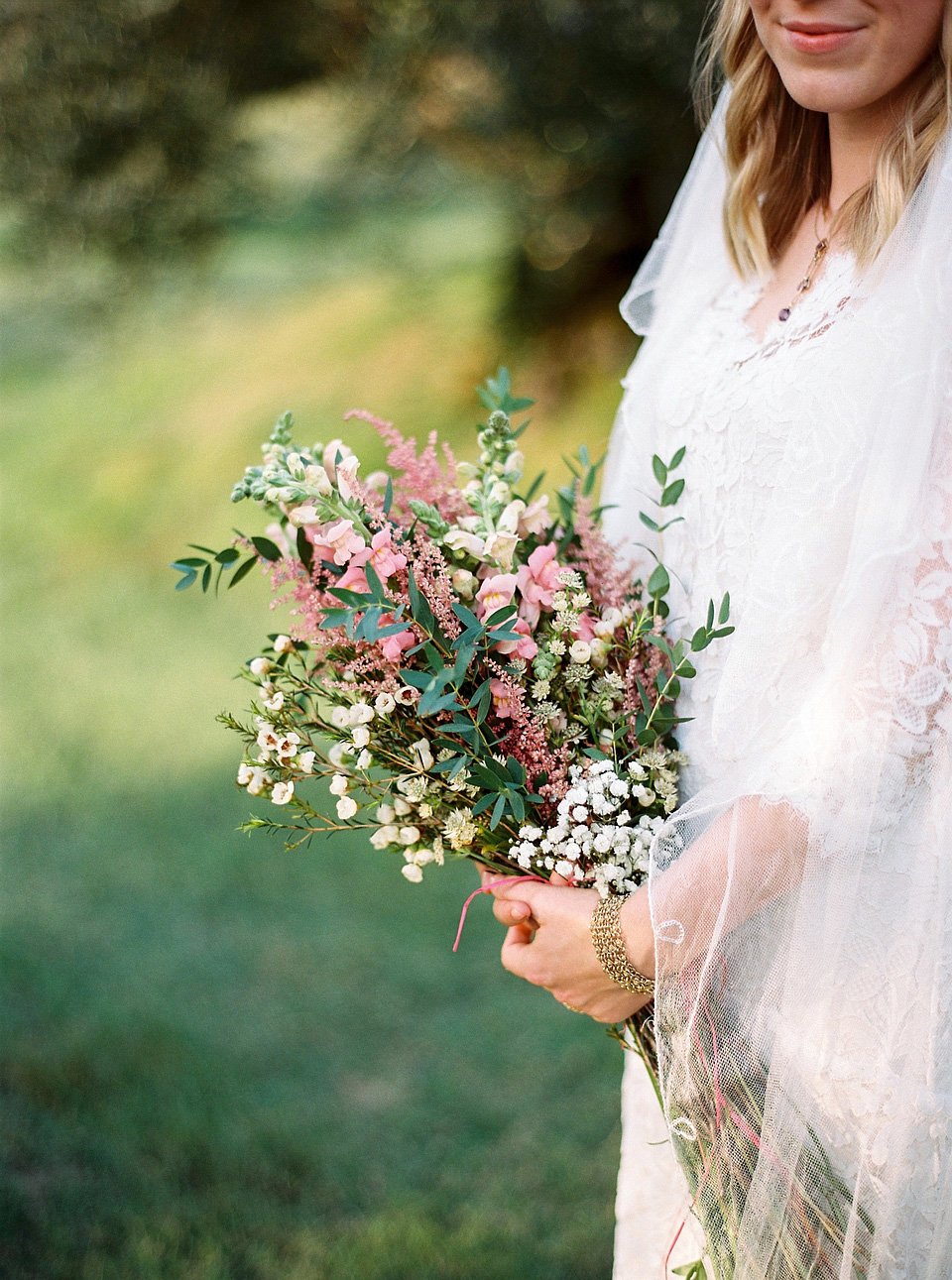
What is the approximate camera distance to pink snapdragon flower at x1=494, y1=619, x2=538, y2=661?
1319 mm

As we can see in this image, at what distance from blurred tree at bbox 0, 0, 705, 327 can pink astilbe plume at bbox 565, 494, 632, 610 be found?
305cm

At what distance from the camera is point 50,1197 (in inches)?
107

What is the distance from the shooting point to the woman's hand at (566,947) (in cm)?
130

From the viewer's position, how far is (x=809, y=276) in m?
1.43

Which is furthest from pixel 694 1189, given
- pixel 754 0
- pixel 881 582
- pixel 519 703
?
pixel 754 0

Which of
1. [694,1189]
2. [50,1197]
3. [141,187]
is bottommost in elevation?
[50,1197]

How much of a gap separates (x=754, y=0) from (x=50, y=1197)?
299 cm

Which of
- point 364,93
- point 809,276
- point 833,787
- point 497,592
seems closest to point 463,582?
point 497,592

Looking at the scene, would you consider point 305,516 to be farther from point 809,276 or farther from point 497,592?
point 809,276

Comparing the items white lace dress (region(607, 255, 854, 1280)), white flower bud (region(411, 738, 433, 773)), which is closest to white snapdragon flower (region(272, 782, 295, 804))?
white flower bud (region(411, 738, 433, 773))

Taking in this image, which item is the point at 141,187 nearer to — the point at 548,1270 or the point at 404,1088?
the point at 404,1088

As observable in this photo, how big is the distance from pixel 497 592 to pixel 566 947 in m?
0.45

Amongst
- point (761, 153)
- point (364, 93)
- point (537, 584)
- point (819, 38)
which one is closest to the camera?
point (819, 38)

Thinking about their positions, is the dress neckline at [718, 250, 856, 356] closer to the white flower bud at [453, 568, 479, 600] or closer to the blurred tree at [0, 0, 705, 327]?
the white flower bud at [453, 568, 479, 600]
